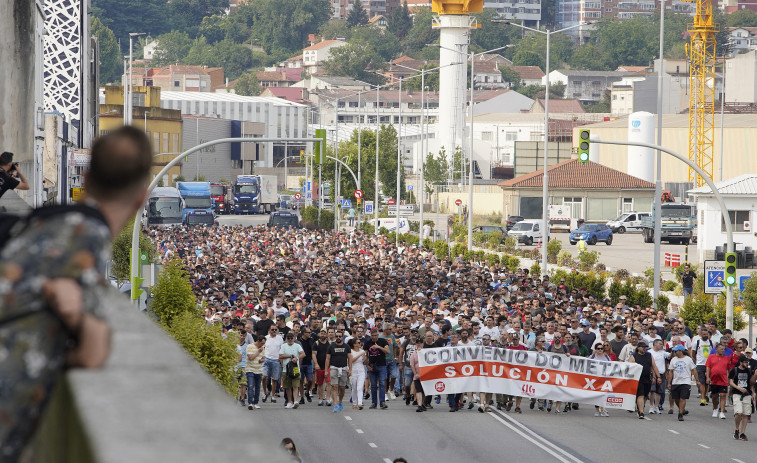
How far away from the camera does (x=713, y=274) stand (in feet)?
80.9

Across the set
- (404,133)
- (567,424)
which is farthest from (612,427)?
(404,133)

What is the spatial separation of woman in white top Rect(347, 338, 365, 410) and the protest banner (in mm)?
876

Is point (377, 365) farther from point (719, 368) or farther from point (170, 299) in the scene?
point (719, 368)

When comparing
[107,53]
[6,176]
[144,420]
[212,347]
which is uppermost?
[107,53]

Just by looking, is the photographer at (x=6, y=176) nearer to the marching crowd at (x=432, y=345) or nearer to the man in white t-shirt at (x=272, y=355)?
the marching crowd at (x=432, y=345)

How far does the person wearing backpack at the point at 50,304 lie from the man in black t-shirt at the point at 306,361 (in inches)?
664

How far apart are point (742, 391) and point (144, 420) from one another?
15.5 metres

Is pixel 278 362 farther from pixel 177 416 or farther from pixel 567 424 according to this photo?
pixel 177 416

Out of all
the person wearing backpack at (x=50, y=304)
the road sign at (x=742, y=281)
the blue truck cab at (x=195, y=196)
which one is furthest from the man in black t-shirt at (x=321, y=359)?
the blue truck cab at (x=195, y=196)

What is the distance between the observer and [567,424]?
727 inches

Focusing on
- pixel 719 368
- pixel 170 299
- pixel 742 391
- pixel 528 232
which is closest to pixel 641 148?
pixel 528 232

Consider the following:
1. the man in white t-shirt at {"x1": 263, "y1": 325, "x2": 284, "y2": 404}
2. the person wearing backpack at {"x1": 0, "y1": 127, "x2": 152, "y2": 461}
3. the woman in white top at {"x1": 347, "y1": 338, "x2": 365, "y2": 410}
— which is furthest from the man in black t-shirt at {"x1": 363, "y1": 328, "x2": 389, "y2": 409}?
the person wearing backpack at {"x1": 0, "y1": 127, "x2": 152, "y2": 461}

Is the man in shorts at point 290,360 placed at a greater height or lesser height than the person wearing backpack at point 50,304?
lesser

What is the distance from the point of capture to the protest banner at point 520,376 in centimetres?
1903
